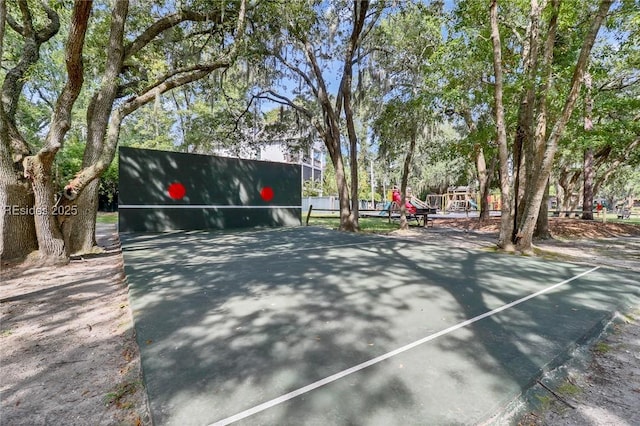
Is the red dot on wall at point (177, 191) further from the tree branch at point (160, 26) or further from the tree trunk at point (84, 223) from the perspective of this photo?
the tree branch at point (160, 26)

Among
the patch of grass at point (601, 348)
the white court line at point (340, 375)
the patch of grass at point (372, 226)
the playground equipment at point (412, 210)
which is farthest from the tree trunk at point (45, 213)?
the playground equipment at point (412, 210)

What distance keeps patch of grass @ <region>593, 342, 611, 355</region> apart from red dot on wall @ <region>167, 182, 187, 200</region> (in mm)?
9568

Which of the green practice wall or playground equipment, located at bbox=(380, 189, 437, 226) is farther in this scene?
playground equipment, located at bbox=(380, 189, 437, 226)

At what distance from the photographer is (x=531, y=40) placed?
21.3 feet

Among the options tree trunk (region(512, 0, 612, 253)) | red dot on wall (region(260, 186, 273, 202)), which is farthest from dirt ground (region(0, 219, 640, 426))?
red dot on wall (region(260, 186, 273, 202))

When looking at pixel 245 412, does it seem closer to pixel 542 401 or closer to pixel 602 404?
pixel 542 401

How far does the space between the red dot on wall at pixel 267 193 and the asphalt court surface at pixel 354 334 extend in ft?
21.9

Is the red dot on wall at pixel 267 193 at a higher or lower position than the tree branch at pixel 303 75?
lower

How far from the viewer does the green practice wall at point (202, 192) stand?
881cm

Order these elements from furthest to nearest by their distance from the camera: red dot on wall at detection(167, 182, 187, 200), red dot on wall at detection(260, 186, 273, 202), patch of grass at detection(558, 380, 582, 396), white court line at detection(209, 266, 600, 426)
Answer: red dot on wall at detection(260, 186, 273, 202), red dot on wall at detection(167, 182, 187, 200), patch of grass at detection(558, 380, 582, 396), white court line at detection(209, 266, 600, 426)

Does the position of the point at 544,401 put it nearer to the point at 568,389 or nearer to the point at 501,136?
the point at 568,389

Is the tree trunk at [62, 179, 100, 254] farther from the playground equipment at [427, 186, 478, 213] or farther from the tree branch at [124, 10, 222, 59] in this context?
the playground equipment at [427, 186, 478, 213]

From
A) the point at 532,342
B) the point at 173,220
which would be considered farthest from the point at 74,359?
the point at 173,220

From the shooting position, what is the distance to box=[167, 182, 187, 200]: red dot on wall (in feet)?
30.7
